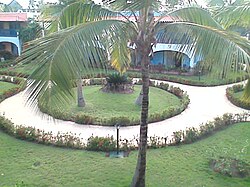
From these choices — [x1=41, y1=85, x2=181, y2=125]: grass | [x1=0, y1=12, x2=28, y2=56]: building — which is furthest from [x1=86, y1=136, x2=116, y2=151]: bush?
[x1=0, y1=12, x2=28, y2=56]: building

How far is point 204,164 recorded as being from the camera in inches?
423

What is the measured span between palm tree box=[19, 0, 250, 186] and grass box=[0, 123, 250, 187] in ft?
4.11

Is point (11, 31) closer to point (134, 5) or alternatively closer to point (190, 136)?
point (190, 136)

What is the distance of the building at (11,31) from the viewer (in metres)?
35.9

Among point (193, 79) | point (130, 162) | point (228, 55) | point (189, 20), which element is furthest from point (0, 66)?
point (228, 55)

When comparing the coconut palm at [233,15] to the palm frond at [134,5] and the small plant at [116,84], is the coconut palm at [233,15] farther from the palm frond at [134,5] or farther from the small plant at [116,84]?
the small plant at [116,84]

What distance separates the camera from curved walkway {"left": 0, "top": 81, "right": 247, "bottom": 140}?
14.5 m

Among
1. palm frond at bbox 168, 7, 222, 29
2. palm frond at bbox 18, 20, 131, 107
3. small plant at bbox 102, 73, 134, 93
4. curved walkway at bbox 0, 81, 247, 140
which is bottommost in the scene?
curved walkway at bbox 0, 81, 247, 140

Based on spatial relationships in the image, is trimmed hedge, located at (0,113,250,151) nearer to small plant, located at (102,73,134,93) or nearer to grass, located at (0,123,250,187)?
grass, located at (0,123,250,187)

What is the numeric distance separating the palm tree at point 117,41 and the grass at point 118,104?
818 cm

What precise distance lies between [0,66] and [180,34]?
26834mm

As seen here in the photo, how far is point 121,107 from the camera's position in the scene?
59.6 feet

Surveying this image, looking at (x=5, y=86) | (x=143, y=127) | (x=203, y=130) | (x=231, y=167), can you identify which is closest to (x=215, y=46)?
(x=143, y=127)

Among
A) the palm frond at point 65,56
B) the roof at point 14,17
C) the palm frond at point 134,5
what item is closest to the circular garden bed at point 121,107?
the palm frond at point 134,5
